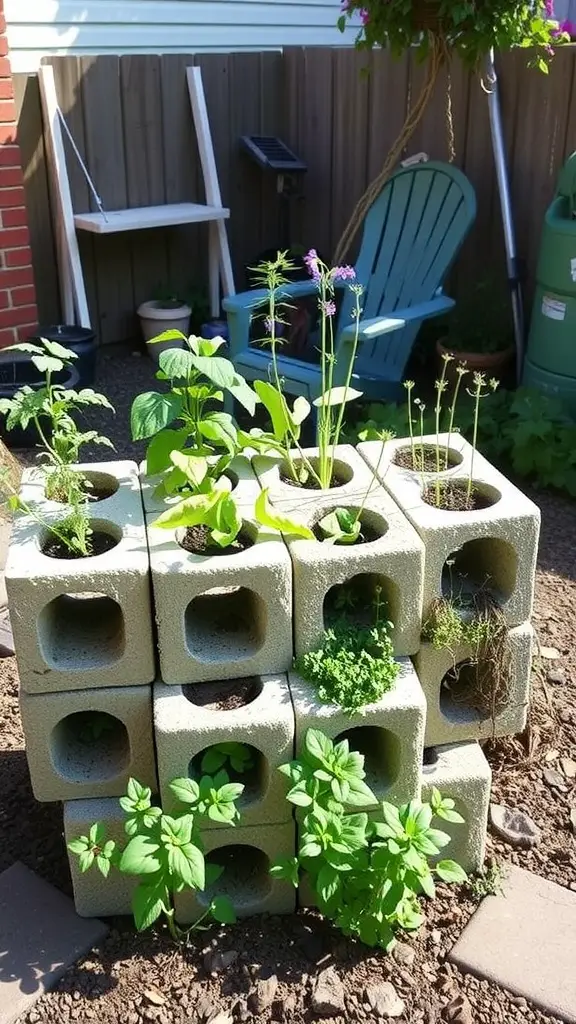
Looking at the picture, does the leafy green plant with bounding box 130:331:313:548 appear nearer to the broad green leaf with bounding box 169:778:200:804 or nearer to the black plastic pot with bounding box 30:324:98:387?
the broad green leaf with bounding box 169:778:200:804

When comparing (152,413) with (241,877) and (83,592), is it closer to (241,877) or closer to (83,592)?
(83,592)

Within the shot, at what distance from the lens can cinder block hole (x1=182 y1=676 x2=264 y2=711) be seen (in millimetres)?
1744

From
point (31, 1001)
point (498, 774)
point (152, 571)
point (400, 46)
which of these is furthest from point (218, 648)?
point (400, 46)

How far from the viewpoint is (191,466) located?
1.81m

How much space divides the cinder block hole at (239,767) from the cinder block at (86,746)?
0.34ft

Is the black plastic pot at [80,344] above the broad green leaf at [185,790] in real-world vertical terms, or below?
below

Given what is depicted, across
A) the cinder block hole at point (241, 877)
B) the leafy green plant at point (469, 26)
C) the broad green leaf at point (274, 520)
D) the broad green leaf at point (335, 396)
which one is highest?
the leafy green plant at point (469, 26)

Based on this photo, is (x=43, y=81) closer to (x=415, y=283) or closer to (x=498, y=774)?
(x=415, y=283)

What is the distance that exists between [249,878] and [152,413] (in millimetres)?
940

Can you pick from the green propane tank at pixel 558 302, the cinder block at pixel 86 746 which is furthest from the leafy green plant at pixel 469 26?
the cinder block at pixel 86 746

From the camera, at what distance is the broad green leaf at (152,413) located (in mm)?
1802

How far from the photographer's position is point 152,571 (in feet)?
5.41

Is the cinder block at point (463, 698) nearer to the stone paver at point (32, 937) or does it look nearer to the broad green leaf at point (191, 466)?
the broad green leaf at point (191, 466)

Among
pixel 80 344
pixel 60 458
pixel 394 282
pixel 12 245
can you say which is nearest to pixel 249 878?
pixel 60 458
